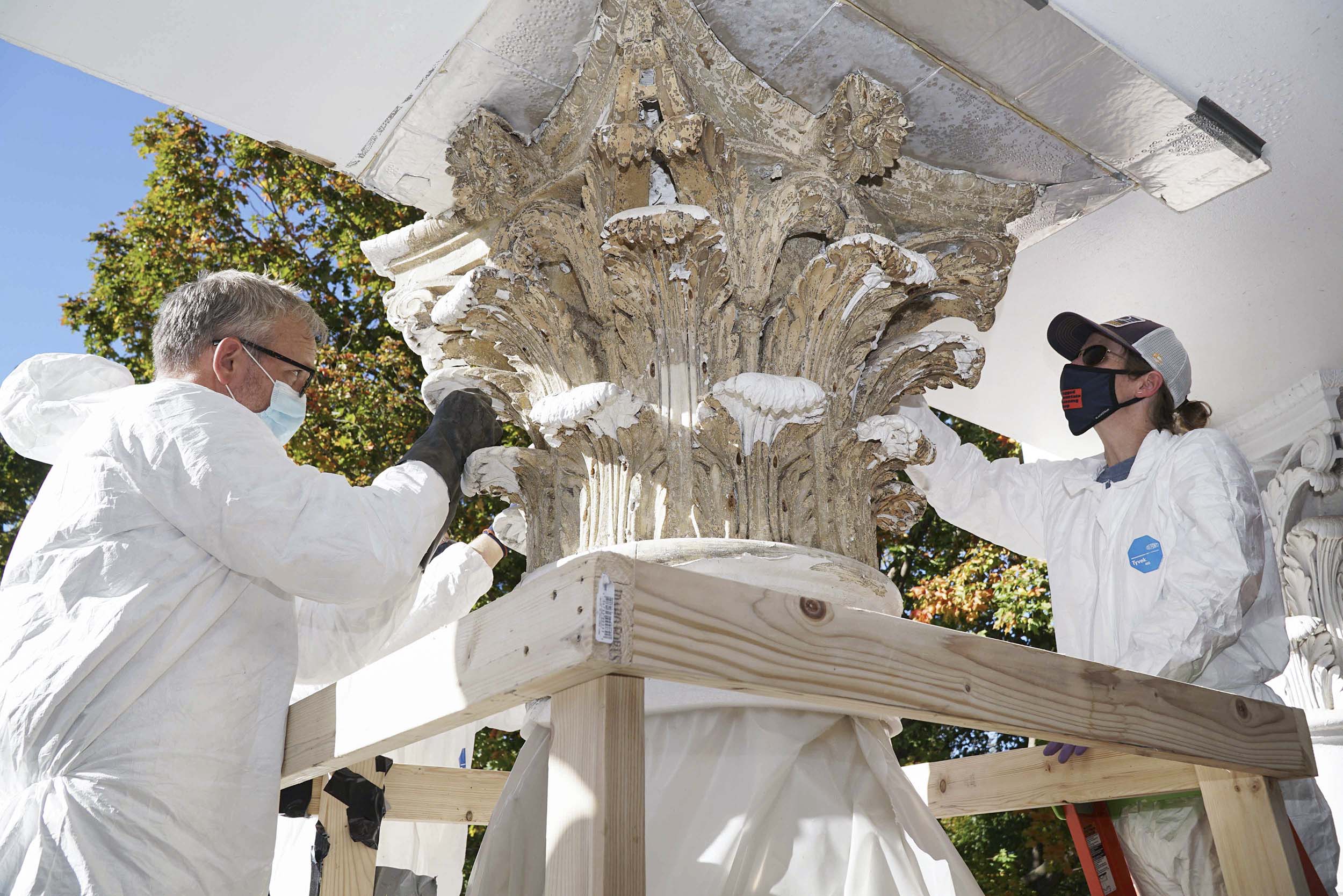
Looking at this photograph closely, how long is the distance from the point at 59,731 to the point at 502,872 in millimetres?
976

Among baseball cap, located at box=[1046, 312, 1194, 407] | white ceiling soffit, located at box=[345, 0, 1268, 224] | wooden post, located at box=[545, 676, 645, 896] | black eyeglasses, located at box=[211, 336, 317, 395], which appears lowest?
wooden post, located at box=[545, 676, 645, 896]

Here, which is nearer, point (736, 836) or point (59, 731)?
point (59, 731)

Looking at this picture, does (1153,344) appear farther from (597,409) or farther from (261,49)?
(261,49)

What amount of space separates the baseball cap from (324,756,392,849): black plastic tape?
2.89m

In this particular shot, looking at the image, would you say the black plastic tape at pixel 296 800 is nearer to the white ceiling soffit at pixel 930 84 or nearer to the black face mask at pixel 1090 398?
the white ceiling soffit at pixel 930 84

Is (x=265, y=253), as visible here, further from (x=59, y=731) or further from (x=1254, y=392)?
(x=59, y=731)

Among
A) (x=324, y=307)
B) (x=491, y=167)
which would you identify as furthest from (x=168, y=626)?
(x=324, y=307)

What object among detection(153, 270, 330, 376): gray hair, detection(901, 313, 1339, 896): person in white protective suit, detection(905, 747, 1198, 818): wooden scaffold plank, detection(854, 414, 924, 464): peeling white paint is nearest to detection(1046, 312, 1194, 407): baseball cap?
detection(901, 313, 1339, 896): person in white protective suit

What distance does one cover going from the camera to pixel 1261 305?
5.14 meters

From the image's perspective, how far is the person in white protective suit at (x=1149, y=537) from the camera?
11.3 ft

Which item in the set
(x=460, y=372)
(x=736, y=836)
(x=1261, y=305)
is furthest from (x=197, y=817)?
(x=1261, y=305)

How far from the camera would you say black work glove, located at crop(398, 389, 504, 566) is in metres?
2.80

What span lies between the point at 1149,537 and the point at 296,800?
8.82ft

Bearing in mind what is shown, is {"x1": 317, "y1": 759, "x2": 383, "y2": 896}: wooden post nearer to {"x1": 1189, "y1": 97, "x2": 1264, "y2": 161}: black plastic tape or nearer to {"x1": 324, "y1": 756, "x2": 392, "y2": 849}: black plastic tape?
{"x1": 324, "y1": 756, "x2": 392, "y2": 849}: black plastic tape
